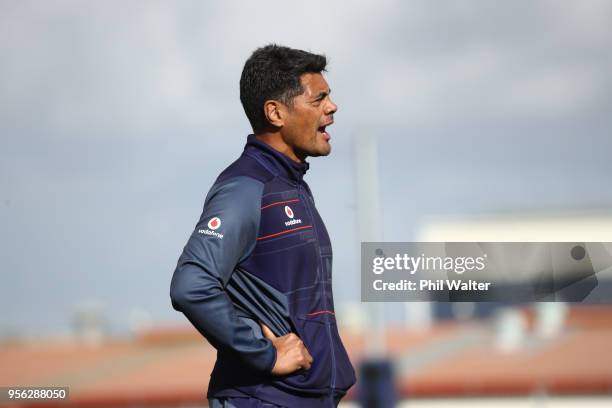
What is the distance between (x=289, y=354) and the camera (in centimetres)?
265

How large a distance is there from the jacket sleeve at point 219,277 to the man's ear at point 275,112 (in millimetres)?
271

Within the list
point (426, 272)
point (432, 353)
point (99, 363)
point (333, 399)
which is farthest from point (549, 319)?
point (333, 399)

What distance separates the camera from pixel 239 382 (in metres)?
2.69

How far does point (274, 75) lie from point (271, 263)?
21.3 inches

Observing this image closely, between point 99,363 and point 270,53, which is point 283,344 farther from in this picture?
point 99,363

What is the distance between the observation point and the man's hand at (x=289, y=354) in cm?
263

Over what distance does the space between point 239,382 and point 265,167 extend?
1.97 ft

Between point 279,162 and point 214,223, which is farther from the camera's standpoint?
point 279,162

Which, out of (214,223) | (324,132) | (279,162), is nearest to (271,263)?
(214,223)

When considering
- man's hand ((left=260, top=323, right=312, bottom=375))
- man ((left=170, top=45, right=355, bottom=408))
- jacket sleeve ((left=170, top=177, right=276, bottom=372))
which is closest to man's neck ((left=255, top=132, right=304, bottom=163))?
man ((left=170, top=45, right=355, bottom=408))

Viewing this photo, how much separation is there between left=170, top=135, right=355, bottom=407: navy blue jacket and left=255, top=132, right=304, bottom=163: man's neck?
38mm

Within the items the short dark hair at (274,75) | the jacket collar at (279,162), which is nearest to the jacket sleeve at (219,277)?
the jacket collar at (279,162)

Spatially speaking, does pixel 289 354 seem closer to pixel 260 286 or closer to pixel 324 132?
pixel 260 286

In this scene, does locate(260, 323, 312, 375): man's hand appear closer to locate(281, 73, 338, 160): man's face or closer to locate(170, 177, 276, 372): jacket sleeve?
locate(170, 177, 276, 372): jacket sleeve
